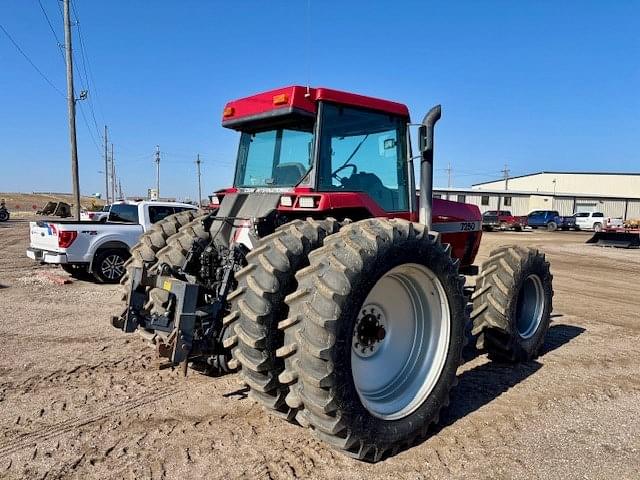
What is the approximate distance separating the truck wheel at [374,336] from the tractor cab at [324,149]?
79cm

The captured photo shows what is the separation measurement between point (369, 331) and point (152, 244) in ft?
8.44

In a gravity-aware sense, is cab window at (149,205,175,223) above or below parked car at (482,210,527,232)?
above

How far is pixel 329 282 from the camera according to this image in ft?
10.2

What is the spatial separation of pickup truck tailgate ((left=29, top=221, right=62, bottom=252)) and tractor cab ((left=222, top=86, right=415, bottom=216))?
7161 millimetres

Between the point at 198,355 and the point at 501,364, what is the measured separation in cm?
345

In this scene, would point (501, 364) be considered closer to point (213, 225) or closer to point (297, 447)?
point (297, 447)

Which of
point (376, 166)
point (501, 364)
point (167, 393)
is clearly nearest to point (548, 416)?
point (501, 364)

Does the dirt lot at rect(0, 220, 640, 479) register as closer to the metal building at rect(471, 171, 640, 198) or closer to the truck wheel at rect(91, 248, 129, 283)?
the truck wheel at rect(91, 248, 129, 283)

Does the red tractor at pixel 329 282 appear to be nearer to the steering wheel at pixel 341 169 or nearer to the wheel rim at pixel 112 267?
the steering wheel at pixel 341 169

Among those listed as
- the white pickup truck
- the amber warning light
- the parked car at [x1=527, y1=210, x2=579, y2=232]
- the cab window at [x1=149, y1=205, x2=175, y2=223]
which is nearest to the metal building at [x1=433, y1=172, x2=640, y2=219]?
the parked car at [x1=527, y1=210, x2=579, y2=232]

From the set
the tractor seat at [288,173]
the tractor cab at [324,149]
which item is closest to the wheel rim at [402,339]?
the tractor cab at [324,149]

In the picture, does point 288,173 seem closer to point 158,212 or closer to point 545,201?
point 158,212

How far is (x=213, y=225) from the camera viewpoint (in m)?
4.80

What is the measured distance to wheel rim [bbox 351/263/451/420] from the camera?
3758 mm
